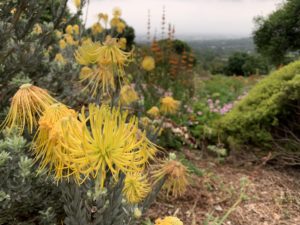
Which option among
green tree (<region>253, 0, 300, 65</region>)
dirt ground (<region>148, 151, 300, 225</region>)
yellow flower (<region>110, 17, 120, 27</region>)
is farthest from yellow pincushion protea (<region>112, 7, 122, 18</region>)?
green tree (<region>253, 0, 300, 65</region>)

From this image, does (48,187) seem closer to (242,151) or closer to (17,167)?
(17,167)

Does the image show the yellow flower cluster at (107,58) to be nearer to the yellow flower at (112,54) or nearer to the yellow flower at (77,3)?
the yellow flower at (112,54)

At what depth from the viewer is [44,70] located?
10.8 feet

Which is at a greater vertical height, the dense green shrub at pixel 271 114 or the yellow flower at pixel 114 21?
the yellow flower at pixel 114 21

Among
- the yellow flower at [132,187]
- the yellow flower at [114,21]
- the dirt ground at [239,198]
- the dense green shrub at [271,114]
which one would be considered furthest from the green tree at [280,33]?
the yellow flower at [132,187]

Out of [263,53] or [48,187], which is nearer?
[48,187]

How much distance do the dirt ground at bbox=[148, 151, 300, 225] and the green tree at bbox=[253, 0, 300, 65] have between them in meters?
14.7

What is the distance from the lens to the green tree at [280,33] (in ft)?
60.9

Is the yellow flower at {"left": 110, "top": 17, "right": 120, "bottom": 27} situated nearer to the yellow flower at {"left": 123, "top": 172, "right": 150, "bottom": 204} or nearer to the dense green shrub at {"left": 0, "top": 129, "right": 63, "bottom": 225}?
the dense green shrub at {"left": 0, "top": 129, "right": 63, "bottom": 225}

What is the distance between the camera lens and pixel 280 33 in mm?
19000

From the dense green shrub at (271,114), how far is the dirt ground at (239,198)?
1.14 ft

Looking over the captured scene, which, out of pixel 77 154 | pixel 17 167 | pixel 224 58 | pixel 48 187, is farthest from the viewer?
pixel 224 58

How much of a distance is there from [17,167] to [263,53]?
18731 millimetres

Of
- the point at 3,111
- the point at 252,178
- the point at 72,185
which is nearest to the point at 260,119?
the point at 252,178
